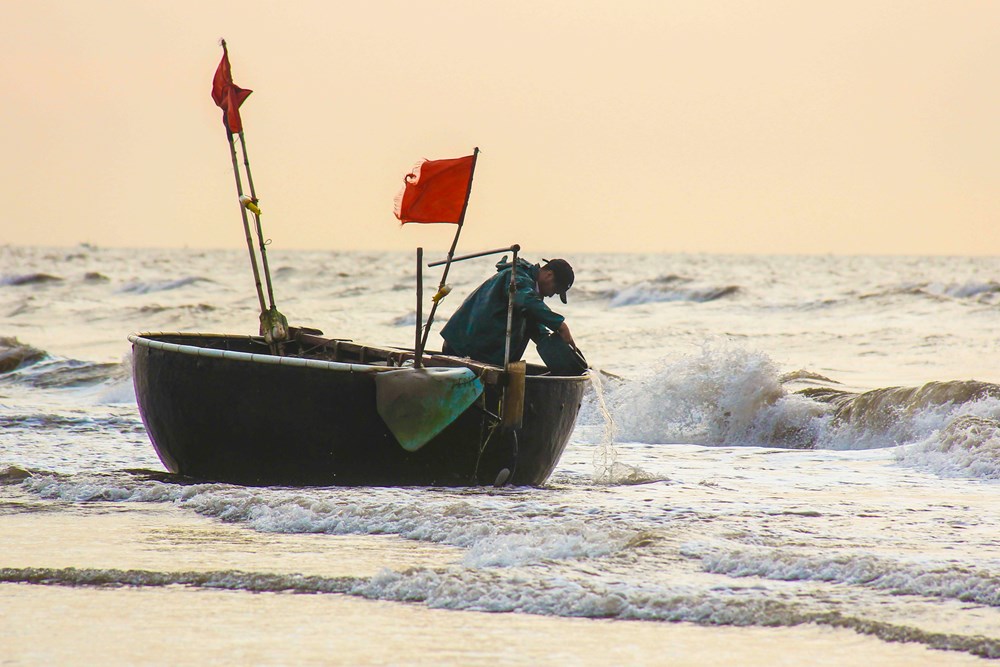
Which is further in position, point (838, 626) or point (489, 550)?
point (489, 550)

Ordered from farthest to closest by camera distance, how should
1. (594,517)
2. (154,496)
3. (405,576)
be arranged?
(154,496) → (594,517) → (405,576)

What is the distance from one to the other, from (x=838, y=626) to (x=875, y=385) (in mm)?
11934

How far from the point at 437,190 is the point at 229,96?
6.20ft

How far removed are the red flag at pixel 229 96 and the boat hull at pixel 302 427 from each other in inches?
61.9

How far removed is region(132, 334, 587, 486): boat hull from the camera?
7184 millimetres

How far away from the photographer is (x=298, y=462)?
291 inches

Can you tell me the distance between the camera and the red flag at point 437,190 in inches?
288

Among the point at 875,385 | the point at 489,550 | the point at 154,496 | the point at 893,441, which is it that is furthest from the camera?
the point at 875,385

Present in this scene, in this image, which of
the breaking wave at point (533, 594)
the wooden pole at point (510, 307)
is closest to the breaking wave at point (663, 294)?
the wooden pole at point (510, 307)

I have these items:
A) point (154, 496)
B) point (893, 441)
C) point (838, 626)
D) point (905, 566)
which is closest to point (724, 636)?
point (838, 626)

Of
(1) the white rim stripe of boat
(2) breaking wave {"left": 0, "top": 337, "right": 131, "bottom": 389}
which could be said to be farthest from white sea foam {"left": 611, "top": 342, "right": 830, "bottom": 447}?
(2) breaking wave {"left": 0, "top": 337, "right": 131, "bottom": 389}

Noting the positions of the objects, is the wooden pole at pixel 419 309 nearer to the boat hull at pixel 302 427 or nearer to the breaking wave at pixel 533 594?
the boat hull at pixel 302 427

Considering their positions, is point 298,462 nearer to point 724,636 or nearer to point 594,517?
point 594,517

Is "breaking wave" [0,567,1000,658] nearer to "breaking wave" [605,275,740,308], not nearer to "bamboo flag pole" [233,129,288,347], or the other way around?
"bamboo flag pole" [233,129,288,347]
